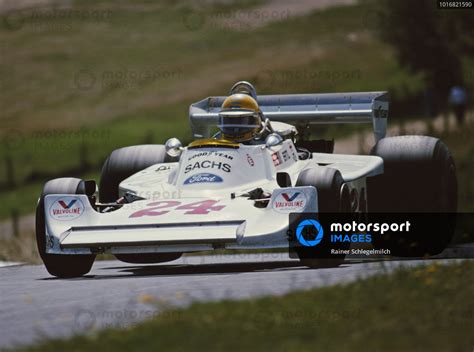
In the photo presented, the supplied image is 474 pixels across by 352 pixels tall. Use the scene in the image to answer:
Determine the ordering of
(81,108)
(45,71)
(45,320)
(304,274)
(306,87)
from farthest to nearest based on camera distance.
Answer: (45,71)
(81,108)
(306,87)
(304,274)
(45,320)

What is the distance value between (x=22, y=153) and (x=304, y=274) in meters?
54.5

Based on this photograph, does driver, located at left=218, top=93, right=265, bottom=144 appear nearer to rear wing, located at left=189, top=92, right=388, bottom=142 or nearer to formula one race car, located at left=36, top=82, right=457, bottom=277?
formula one race car, located at left=36, top=82, right=457, bottom=277

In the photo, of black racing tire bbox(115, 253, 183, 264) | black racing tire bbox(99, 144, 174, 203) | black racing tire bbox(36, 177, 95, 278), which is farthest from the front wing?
black racing tire bbox(99, 144, 174, 203)

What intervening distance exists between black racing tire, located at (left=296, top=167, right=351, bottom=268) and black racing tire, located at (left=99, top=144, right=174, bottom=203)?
4.55 meters

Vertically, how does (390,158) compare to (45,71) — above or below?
above

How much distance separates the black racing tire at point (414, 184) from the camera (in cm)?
1884

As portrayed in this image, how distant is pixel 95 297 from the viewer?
1326 centimetres

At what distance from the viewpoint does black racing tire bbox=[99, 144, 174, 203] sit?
20125mm

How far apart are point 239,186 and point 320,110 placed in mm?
4017

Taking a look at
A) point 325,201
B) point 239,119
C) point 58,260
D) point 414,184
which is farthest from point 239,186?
point 414,184

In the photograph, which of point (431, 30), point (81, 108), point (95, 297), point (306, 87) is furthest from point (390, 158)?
point (81, 108)

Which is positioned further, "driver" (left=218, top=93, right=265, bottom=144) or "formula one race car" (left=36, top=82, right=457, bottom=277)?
"driver" (left=218, top=93, right=265, bottom=144)

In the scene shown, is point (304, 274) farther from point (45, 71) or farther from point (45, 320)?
point (45, 71)

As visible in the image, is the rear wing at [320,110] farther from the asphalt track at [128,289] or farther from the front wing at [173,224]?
the front wing at [173,224]
